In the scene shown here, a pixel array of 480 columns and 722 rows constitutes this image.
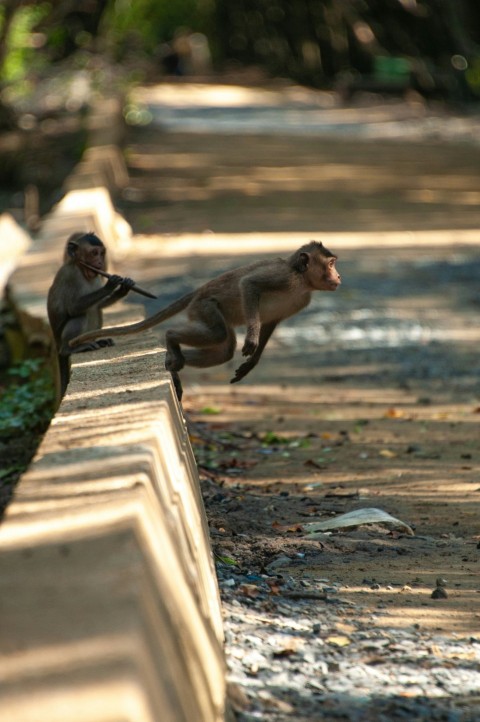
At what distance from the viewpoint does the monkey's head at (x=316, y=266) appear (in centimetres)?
755

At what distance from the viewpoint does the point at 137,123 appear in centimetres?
3250

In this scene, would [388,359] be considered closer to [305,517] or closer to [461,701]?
[305,517]

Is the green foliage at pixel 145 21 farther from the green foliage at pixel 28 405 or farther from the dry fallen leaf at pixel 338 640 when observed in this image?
the dry fallen leaf at pixel 338 640

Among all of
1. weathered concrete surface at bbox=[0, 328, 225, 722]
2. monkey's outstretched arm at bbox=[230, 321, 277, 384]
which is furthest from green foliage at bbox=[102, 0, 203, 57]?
weathered concrete surface at bbox=[0, 328, 225, 722]

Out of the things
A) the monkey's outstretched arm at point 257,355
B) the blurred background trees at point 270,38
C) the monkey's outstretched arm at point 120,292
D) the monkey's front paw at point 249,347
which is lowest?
the monkey's front paw at point 249,347

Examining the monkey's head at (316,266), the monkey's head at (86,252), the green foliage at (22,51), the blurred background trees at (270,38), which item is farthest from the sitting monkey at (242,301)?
the green foliage at (22,51)

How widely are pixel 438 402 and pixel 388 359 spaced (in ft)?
4.30

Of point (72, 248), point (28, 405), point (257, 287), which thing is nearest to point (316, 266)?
point (257, 287)

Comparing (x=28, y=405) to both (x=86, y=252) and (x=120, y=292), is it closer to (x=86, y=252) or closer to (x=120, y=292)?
(x=86, y=252)

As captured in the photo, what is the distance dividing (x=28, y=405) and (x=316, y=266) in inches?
99.7

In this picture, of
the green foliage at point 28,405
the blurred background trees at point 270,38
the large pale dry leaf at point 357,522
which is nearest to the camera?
the large pale dry leaf at point 357,522

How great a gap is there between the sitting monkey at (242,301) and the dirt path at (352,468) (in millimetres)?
748

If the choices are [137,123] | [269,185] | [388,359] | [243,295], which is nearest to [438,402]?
[388,359]

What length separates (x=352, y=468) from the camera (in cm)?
815
